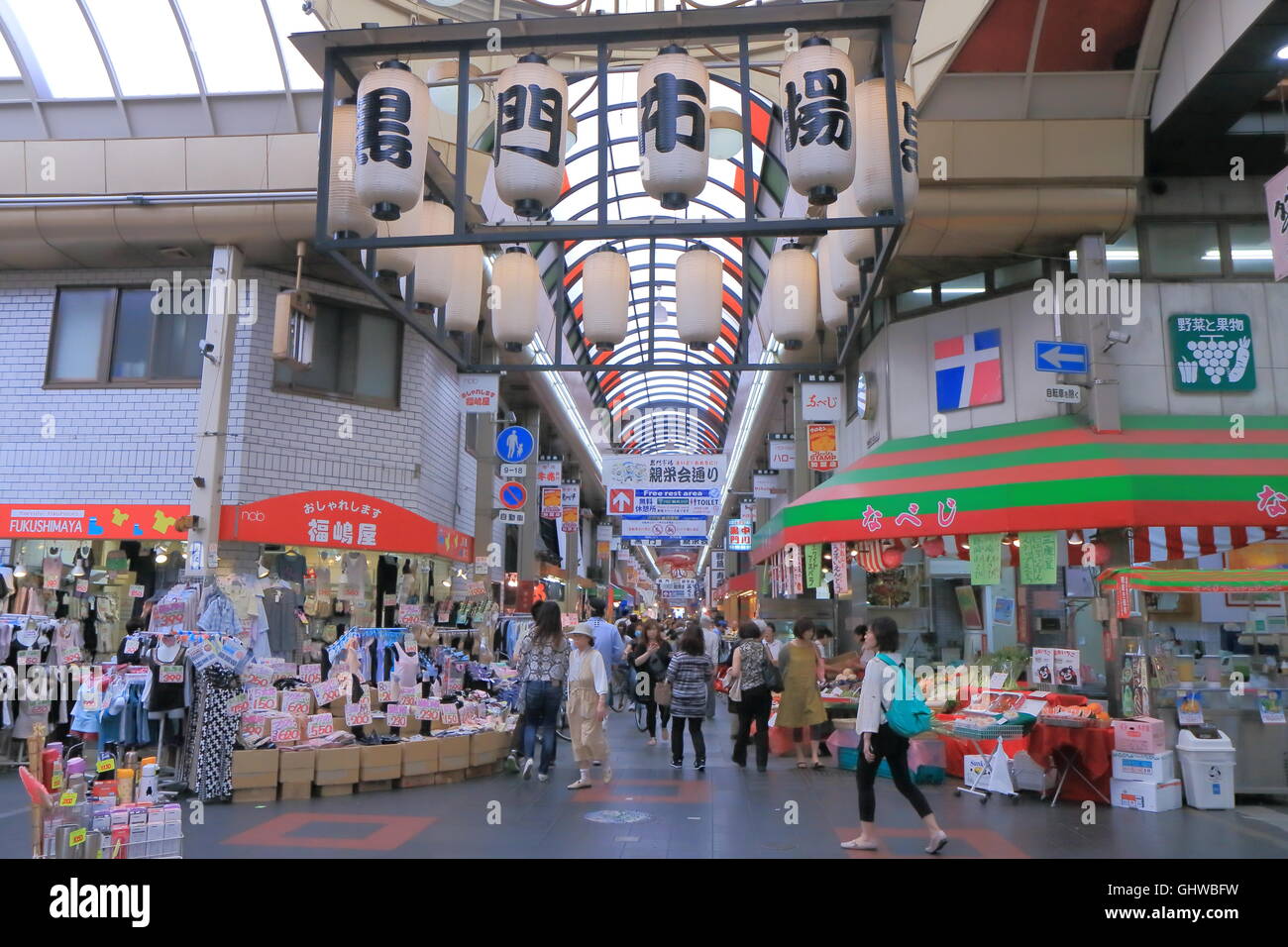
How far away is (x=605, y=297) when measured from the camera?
9.78 m

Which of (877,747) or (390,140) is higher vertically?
(390,140)

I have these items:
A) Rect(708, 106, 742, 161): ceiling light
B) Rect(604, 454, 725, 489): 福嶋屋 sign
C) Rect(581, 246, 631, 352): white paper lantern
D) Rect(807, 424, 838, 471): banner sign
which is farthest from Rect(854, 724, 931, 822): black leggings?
Rect(604, 454, 725, 489): 福嶋屋 sign

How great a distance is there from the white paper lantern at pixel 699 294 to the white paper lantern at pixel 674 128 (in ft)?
8.65

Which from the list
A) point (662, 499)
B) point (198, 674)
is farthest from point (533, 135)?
point (662, 499)

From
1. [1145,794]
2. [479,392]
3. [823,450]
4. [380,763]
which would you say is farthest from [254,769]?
[823,450]

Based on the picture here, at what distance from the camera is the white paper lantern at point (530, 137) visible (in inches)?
275

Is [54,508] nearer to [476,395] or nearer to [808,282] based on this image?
[476,395]

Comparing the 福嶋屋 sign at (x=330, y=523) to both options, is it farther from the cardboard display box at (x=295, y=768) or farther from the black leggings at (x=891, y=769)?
the black leggings at (x=891, y=769)

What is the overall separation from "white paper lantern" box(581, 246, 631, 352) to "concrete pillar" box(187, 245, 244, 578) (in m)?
6.09

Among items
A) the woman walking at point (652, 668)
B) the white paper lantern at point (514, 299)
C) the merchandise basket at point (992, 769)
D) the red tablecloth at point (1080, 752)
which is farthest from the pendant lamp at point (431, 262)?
the red tablecloth at point (1080, 752)

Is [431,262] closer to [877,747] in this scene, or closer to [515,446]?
[877,747]

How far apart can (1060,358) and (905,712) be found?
249 inches

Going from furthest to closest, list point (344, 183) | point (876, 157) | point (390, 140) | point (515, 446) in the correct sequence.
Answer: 1. point (515, 446)
2. point (344, 183)
3. point (876, 157)
4. point (390, 140)

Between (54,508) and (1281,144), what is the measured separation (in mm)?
16979
